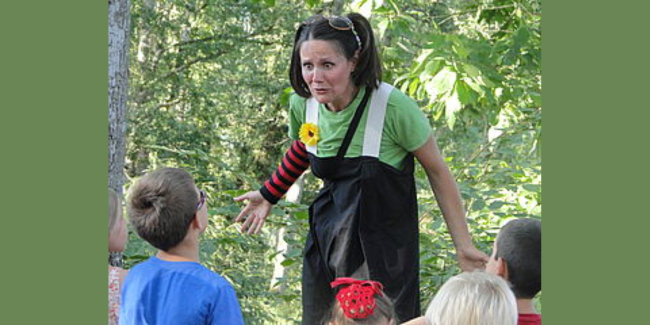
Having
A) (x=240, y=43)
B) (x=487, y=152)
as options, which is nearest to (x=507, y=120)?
(x=487, y=152)

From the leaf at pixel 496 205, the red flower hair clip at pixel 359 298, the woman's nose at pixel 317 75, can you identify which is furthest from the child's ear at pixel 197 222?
the leaf at pixel 496 205

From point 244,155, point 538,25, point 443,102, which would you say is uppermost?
point 538,25

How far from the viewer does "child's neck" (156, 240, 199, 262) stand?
1997 mm

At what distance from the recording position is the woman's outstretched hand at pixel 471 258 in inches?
95.5

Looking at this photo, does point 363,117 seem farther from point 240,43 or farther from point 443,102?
point 240,43

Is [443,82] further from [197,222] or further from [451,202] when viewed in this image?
[197,222]

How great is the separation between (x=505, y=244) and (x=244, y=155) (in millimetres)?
9891

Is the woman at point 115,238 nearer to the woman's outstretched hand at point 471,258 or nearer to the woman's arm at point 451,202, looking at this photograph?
the woman's arm at point 451,202

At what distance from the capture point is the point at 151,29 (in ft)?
37.3

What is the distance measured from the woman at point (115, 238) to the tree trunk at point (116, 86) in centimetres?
82

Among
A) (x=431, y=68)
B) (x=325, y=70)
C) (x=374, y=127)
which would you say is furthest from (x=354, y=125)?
(x=431, y=68)

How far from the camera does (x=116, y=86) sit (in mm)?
3129

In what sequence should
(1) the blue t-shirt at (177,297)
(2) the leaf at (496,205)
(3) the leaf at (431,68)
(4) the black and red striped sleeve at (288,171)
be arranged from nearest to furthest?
(1) the blue t-shirt at (177,297), (4) the black and red striped sleeve at (288,171), (2) the leaf at (496,205), (3) the leaf at (431,68)

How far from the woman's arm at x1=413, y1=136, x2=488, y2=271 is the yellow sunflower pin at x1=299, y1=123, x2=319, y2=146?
0.30m
